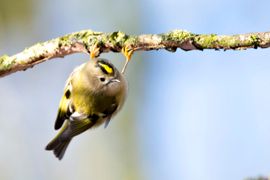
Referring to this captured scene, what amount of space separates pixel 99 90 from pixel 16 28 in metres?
3.16

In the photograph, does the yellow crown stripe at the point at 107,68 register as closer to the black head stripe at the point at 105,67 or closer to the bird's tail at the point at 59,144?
the black head stripe at the point at 105,67

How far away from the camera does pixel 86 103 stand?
2512mm

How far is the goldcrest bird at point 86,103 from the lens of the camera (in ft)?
8.07

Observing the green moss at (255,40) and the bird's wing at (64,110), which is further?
the bird's wing at (64,110)

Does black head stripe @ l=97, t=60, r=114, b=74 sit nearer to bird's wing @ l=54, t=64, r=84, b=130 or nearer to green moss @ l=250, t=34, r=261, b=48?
bird's wing @ l=54, t=64, r=84, b=130

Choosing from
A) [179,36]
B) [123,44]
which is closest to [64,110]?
[123,44]

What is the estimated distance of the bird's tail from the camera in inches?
99.0

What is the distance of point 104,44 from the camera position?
82.0 inches

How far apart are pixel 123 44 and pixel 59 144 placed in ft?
2.36

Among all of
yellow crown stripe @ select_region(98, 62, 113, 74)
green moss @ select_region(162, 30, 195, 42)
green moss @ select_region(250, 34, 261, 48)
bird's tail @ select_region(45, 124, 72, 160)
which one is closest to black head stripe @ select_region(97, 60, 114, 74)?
yellow crown stripe @ select_region(98, 62, 113, 74)

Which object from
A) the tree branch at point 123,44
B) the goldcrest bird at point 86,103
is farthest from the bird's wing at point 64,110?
the tree branch at point 123,44

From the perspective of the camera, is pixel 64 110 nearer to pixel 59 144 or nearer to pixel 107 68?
pixel 59 144

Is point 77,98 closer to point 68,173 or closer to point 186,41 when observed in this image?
point 186,41

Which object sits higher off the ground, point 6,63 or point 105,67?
point 105,67
